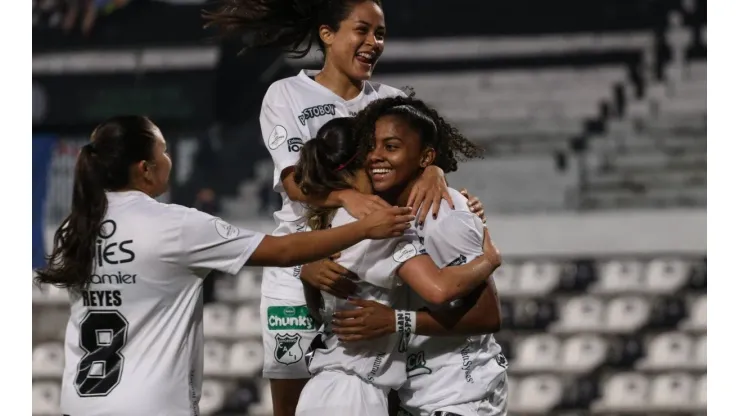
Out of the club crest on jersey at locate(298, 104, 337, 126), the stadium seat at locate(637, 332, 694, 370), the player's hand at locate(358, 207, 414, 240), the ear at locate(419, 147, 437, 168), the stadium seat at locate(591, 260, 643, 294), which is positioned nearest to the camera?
the player's hand at locate(358, 207, 414, 240)

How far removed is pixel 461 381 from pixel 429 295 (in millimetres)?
331

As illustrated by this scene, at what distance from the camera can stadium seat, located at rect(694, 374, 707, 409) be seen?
294 inches

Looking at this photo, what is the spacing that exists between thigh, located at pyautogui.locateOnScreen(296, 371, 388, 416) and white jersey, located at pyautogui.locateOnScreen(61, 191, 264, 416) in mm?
358

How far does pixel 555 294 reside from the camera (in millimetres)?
8117

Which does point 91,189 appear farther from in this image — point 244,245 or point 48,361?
point 48,361

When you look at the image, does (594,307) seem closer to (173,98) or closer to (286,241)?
(173,98)

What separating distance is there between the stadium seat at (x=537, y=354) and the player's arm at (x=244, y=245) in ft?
16.9

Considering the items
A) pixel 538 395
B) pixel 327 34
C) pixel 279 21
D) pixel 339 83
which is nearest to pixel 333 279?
pixel 339 83

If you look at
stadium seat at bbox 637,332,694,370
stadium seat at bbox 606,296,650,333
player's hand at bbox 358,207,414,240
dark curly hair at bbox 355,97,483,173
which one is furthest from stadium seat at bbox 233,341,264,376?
player's hand at bbox 358,207,414,240

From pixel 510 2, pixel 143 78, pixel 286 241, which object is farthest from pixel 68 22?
pixel 286 241

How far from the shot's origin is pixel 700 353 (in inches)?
304

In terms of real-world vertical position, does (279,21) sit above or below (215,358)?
above

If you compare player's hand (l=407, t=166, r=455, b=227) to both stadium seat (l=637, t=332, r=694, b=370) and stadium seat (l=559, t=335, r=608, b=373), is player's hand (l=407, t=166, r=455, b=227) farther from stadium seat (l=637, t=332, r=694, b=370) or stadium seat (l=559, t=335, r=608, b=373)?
stadium seat (l=637, t=332, r=694, b=370)

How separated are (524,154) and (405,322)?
6126 millimetres
